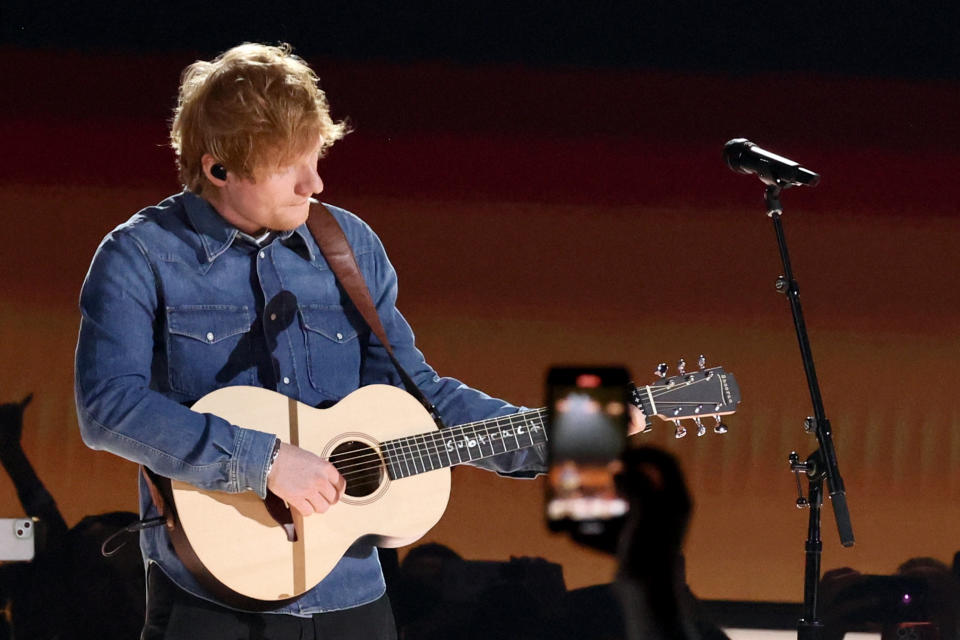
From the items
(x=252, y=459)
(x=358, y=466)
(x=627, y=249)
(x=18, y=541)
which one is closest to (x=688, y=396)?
(x=358, y=466)

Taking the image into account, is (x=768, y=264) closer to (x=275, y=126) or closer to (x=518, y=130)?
(x=518, y=130)

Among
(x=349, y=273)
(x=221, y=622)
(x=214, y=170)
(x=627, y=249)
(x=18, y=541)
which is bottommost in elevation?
(x=221, y=622)

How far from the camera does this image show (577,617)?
3.85 metres

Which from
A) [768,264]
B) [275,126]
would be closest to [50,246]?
[275,126]

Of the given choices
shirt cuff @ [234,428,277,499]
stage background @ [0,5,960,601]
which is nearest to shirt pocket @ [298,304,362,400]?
shirt cuff @ [234,428,277,499]

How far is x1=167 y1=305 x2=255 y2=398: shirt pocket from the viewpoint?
2117 mm

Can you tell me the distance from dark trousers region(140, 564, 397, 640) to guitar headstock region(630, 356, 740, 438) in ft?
2.57

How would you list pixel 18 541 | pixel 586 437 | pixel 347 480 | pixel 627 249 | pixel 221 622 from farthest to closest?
1. pixel 627 249
2. pixel 18 541
3. pixel 586 437
4. pixel 347 480
5. pixel 221 622

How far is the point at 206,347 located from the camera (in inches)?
84.0

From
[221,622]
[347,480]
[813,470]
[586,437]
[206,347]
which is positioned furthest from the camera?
[586,437]

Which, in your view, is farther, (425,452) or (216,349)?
(425,452)

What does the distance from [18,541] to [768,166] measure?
2866 mm

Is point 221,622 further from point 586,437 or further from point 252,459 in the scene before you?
point 586,437

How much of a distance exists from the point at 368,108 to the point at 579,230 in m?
0.87
